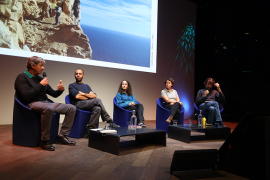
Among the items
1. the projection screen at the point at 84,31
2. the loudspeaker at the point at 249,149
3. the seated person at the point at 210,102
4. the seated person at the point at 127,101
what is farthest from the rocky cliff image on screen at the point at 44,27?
the loudspeaker at the point at 249,149

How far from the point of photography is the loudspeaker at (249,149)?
60.6 inches

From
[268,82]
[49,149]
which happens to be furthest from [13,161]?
[268,82]

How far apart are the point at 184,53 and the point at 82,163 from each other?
17.5ft

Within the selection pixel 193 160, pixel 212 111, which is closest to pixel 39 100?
pixel 193 160

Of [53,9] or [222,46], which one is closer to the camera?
[53,9]

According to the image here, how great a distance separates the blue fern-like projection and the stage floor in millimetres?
4165

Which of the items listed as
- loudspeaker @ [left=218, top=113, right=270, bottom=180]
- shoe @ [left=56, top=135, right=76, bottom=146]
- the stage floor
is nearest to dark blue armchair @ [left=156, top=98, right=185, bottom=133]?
the stage floor

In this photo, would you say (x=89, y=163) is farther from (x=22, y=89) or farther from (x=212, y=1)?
(x=212, y=1)

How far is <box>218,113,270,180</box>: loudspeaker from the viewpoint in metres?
1.54

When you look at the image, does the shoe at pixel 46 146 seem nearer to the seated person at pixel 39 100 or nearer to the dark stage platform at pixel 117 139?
the seated person at pixel 39 100

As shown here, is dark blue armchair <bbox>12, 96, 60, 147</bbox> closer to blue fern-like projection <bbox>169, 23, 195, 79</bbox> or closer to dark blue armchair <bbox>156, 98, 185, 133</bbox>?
dark blue armchair <bbox>156, 98, 185, 133</bbox>

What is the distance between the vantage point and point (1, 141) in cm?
266

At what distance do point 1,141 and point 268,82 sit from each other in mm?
6279

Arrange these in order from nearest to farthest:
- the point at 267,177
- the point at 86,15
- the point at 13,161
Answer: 1. the point at 267,177
2. the point at 13,161
3. the point at 86,15
